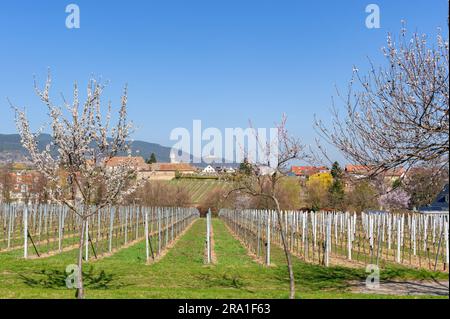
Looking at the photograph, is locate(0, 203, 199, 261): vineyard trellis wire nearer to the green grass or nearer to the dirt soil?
Answer: the green grass

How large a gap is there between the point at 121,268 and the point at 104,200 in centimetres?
569

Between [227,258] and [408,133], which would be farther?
[227,258]

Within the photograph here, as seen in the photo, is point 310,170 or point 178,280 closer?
point 178,280

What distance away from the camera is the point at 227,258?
2011 cm

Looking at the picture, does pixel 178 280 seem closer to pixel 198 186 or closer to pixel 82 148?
pixel 82 148

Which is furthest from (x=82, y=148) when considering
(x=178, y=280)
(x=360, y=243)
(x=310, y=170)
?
(x=360, y=243)

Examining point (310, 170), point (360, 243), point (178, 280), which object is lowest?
point (360, 243)

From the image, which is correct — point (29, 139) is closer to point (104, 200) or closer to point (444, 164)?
point (104, 200)

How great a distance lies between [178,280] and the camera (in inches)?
527

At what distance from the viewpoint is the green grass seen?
33.9 ft

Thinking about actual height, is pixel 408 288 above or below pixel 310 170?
below

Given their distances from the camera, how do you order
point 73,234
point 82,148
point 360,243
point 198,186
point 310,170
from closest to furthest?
point 82,148 < point 310,170 < point 360,243 < point 73,234 < point 198,186

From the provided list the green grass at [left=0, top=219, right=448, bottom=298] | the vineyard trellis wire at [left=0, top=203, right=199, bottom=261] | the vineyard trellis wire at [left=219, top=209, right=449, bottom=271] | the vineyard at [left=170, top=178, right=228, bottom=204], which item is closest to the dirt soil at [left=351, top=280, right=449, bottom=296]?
the green grass at [left=0, top=219, right=448, bottom=298]
